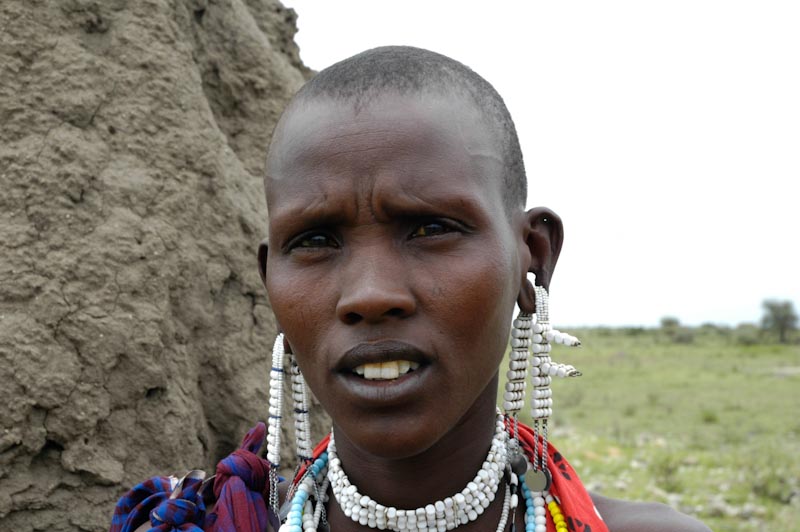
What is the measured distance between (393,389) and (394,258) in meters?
0.28

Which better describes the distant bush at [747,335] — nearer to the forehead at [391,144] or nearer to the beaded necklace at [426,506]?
the beaded necklace at [426,506]

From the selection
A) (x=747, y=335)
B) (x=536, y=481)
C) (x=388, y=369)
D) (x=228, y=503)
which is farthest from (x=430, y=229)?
(x=747, y=335)

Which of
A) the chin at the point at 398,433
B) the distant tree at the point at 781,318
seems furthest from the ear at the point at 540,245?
the distant tree at the point at 781,318

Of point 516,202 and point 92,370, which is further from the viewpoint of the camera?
point 92,370

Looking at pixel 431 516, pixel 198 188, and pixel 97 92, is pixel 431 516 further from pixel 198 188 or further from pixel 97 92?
pixel 97 92

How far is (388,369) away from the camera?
67.4 inches

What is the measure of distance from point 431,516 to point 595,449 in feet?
29.1

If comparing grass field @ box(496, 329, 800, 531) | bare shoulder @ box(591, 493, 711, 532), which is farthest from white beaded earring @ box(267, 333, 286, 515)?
grass field @ box(496, 329, 800, 531)

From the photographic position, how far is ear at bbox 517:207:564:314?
2.10 metres

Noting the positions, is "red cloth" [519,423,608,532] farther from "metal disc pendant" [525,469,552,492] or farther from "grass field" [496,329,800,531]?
"grass field" [496,329,800,531]

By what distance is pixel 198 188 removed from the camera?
276 centimetres

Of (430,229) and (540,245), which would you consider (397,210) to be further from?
(540,245)

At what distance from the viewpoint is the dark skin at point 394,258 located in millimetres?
1727

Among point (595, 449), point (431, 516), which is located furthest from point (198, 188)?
point (595, 449)
